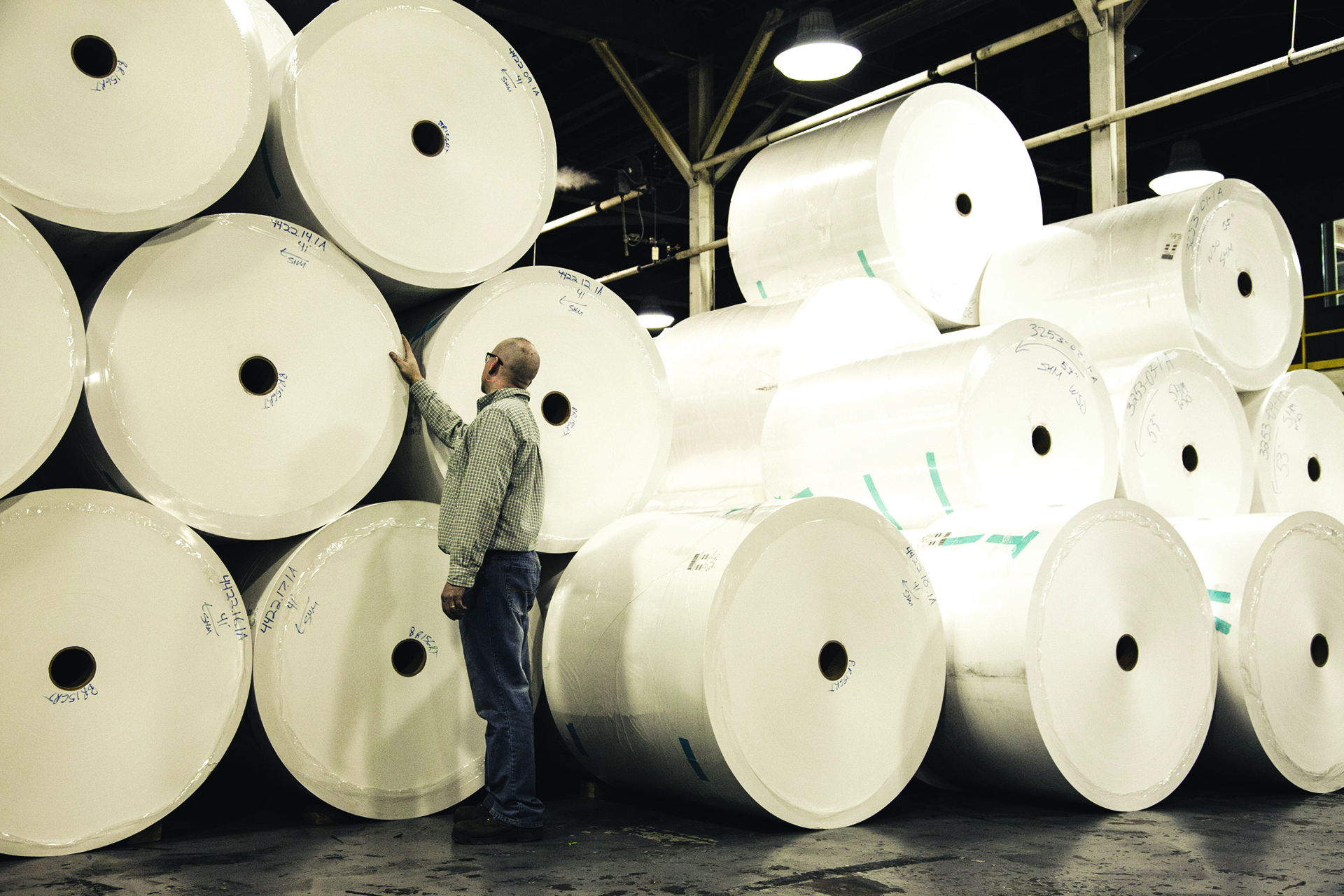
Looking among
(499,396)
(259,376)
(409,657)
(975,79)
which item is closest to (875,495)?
(499,396)

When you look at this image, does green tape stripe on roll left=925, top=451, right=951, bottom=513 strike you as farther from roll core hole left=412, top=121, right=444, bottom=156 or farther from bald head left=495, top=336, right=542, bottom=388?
roll core hole left=412, top=121, right=444, bottom=156

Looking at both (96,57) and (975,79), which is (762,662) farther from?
(975,79)

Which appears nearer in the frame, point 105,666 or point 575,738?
point 105,666

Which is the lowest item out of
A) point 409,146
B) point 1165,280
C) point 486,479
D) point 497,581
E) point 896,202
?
point 497,581

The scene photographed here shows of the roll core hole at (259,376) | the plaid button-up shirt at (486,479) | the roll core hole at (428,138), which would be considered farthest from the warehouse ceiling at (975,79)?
the plaid button-up shirt at (486,479)

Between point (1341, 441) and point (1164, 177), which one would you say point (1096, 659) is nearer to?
point (1341, 441)

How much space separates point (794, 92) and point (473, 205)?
21.3 ft

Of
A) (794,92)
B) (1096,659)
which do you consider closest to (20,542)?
(1096,659)

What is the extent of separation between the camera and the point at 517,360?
3400mm

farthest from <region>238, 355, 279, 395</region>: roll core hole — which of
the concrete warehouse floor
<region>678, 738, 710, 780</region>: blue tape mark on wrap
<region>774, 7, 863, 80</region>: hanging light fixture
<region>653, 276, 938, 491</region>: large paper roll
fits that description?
<region>774, 7, 863, 80</region>: hanging light fixture

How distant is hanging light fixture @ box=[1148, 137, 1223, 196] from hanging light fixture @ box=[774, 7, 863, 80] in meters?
3.78

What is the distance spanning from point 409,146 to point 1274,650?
10.8ft

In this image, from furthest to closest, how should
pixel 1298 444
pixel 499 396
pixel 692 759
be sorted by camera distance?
pixel 1298 444 → pixel 499 396 → pixel 692 759

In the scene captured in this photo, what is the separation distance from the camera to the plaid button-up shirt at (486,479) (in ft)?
10.4
